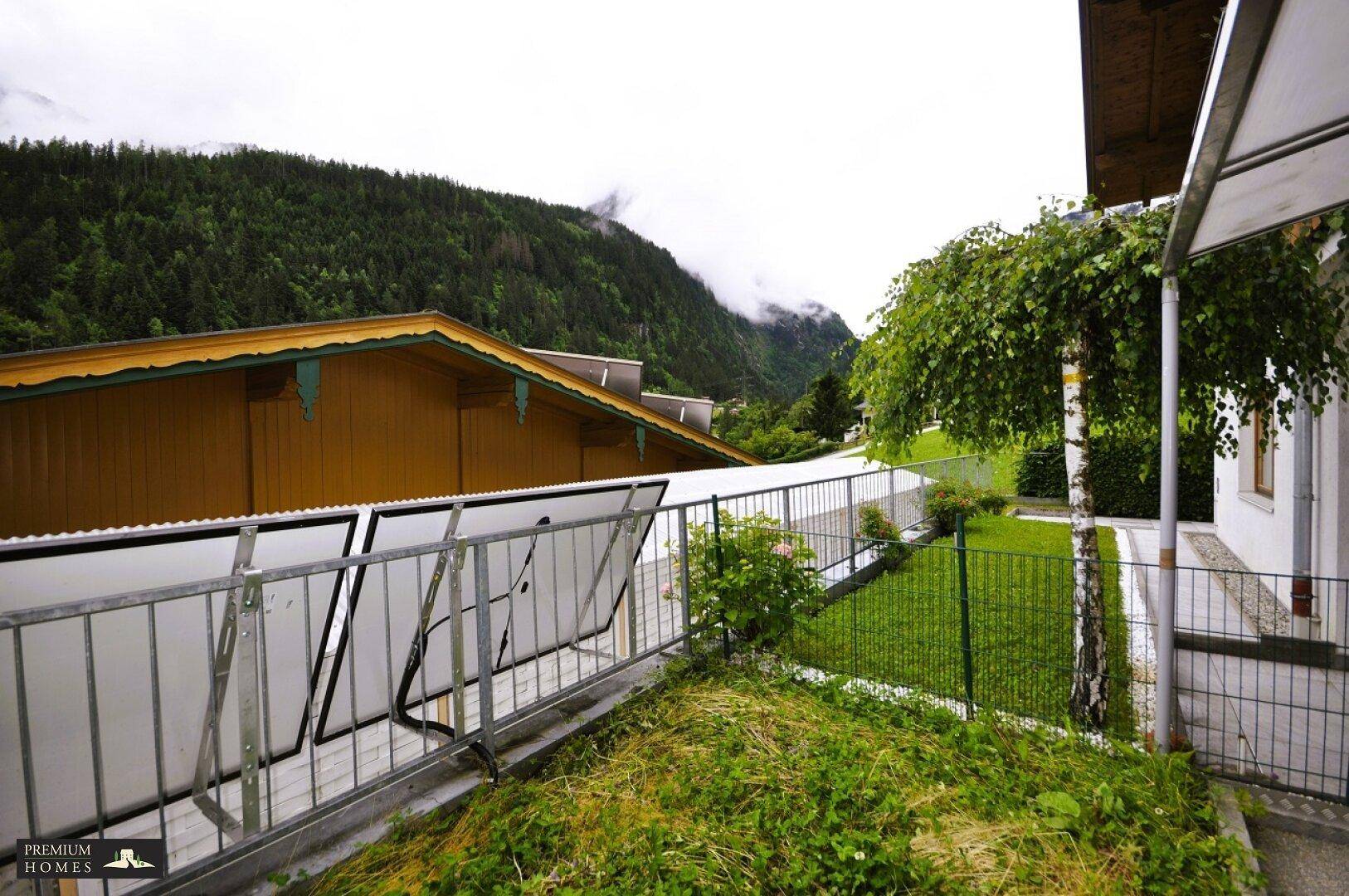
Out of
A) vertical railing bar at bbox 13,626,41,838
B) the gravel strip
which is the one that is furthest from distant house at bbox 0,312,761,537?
the gravel strip

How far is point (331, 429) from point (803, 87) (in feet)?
693

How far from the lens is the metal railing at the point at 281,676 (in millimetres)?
2213

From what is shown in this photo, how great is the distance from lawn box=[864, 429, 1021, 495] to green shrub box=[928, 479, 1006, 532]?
0.70 m

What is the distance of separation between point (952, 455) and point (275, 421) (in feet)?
83.4

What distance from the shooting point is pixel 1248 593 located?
6.69 metres

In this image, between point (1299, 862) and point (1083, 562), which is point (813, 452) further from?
point (1299, 862)

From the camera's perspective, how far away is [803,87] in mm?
182500

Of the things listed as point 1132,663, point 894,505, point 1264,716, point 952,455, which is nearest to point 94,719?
point 1132,663

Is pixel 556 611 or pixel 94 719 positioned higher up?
pixel 94 719

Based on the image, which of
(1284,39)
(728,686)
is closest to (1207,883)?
A: (728,686)

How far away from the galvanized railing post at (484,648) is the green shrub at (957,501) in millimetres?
10035

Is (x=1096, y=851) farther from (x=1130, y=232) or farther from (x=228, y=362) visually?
(x=228, y=362)

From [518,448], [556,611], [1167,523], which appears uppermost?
[518,448]

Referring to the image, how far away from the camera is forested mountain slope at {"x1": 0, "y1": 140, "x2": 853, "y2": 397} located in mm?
51438
